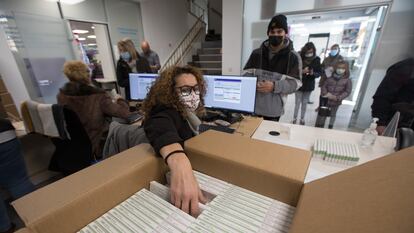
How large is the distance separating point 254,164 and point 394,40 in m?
3.51

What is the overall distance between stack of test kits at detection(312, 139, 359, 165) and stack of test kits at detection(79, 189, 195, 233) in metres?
0.87

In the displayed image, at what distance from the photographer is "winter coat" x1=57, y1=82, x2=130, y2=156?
1.59 m

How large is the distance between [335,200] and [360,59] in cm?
364

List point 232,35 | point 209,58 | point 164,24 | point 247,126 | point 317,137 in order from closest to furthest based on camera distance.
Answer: point 317,137 < point 247,126 < point 232,35 < point 164,24 < point 209,58

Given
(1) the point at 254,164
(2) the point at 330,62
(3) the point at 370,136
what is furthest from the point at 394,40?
(1) the point at 254,164

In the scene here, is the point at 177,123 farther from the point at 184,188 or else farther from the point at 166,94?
the point at 184,188

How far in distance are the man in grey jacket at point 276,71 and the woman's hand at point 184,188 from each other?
131cm

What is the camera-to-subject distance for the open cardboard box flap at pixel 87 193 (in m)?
0.42

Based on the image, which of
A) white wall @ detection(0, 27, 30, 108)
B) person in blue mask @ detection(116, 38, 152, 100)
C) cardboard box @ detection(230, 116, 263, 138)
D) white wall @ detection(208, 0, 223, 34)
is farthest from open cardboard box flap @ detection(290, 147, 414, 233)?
white wall @ detection(208, 0, 223, 34)

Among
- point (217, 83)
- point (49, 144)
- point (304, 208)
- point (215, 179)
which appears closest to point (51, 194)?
point (215, 179)

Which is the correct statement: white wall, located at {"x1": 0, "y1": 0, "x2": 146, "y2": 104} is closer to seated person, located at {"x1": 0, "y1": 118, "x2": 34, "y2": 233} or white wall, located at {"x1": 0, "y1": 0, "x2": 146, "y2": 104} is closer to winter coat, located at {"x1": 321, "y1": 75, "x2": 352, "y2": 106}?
seated person, located at {"x1": 0, "y1": 118, "x2": 34, "y2": 233}

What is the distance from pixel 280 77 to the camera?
5.82 feet

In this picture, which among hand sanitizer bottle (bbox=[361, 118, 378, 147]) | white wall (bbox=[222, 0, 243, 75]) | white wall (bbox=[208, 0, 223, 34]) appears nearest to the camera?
hand sanitizer bottle (bbox=[361, 118, 378, 147])

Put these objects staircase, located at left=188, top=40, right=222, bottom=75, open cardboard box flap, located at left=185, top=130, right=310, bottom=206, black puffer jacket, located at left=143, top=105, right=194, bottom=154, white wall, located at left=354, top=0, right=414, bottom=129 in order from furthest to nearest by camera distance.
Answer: staircase, located at left=188, top=40, right=222, bottom=75
white wall, located at left=354, top=0, right=414, bottom=129
black puffer jacket, located at left=143, top=105, right=194, bottom=154
open cardboard box flap, located at left=185, top=130, right=310, bottom=206
